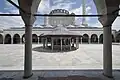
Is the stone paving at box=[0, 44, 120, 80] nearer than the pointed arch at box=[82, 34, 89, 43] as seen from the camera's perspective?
Yes

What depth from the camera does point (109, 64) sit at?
6410 mm

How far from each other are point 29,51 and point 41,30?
1734 inches

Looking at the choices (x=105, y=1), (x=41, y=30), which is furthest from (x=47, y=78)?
(x=41, y=30)

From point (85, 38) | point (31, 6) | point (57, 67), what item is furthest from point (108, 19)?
point (85, 38)

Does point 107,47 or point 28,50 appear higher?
point 107,47

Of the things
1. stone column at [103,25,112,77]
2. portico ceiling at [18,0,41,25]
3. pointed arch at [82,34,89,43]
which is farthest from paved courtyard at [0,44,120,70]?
pointed arch at [82,34,89,43]

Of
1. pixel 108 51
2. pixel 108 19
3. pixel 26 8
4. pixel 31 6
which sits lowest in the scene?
pixel 108 51

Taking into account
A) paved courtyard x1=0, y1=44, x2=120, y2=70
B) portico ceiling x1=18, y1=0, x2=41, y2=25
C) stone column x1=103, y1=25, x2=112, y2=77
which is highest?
portico ceiling x1=18, y1=0, x2=41, y2=25

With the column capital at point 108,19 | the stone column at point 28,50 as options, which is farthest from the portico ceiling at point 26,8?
the column capital at point 108,19

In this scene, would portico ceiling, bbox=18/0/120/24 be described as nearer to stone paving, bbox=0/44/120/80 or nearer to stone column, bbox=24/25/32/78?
stone column, bbox=24/25/32/78

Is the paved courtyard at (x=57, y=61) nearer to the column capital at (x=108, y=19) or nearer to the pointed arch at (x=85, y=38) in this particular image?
the column capital at (x=108, y=19)

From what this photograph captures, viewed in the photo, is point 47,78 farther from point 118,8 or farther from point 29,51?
point 118,8

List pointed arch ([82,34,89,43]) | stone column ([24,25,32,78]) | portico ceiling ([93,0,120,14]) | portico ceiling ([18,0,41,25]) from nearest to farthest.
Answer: portico ceiling ([18,0,41,25]), portico ceiling ([93,0,120,14]), stone column ([24,25,32,78]), pointed arch ([82,34,89,43])

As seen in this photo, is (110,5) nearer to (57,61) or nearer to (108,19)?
(108,19)
